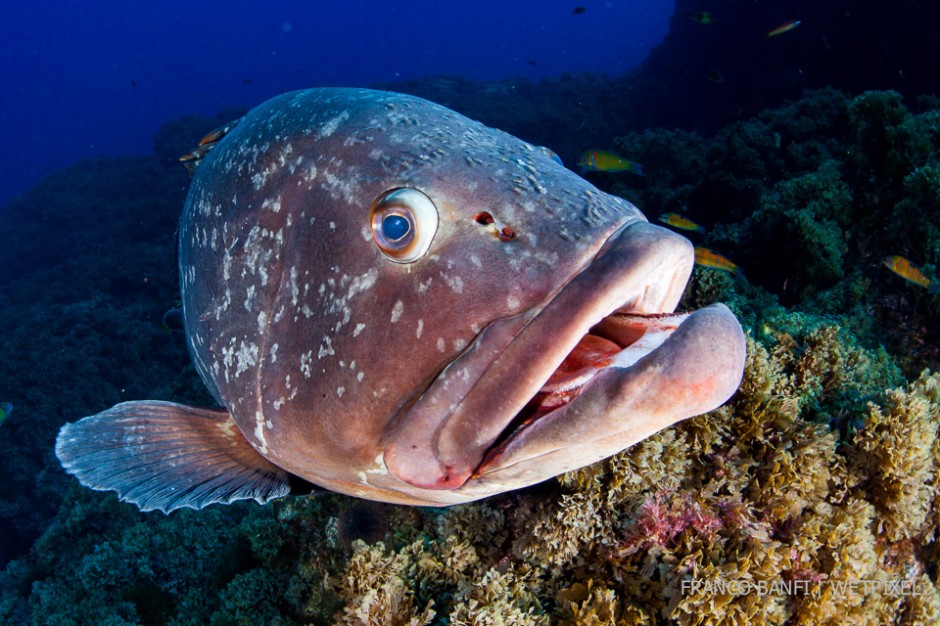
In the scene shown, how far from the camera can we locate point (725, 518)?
2.45 metres

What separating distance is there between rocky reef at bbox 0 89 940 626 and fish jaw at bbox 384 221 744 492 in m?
1.07

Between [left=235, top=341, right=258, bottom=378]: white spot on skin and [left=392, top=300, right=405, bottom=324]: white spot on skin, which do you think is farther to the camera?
[left=235, top=341, right=258, bottom=378]: white spot on skin

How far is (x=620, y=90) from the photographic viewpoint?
24.2 m

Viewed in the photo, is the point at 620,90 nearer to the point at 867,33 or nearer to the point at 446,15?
the point at 867,33

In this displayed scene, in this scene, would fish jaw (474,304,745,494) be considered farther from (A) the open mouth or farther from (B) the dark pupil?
(B) the dark pupil

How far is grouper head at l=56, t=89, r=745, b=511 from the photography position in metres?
1.49

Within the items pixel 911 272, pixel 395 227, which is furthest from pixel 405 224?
pixel 911 272

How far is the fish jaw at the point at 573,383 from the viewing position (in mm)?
1432

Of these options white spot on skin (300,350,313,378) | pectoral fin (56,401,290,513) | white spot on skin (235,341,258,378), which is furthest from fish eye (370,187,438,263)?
pectoral fin (56,401,290,513)

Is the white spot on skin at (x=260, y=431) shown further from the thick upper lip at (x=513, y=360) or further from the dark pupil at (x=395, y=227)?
the dark pupil at (x=395, y=227)

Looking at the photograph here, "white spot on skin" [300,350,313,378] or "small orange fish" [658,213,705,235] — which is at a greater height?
"white spot on skin" [300,350,313,378]

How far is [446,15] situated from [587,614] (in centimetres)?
20543

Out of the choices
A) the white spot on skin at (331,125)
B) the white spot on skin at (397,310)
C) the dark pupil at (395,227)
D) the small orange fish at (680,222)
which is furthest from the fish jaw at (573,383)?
the small orange fish at (680,222)

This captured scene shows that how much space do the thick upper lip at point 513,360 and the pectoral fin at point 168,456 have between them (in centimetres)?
133
